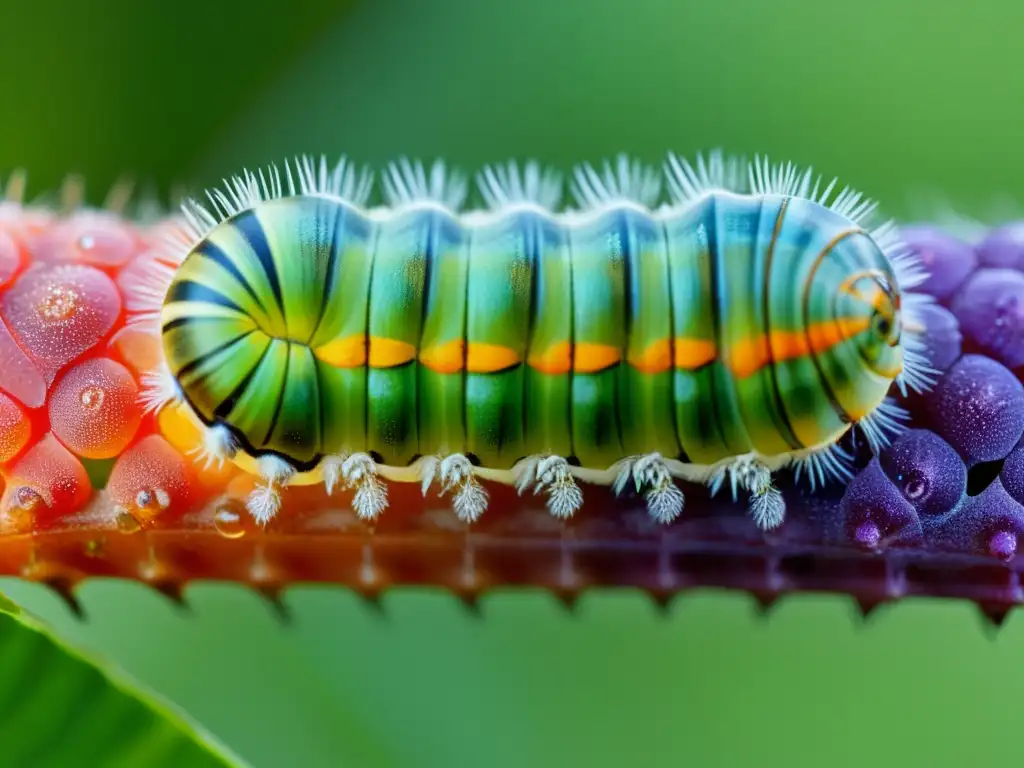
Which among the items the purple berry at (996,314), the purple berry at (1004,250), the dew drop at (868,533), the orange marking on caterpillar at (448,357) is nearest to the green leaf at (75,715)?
the orange marking on caterpillar at (448,357)

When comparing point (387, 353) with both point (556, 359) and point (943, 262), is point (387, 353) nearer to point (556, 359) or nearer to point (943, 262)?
point (556, 359)

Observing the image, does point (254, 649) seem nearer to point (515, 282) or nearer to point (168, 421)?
point (168, 421)

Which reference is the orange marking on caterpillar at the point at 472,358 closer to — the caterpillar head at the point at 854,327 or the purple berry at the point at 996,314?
the caterpillar head at the point at 854,327

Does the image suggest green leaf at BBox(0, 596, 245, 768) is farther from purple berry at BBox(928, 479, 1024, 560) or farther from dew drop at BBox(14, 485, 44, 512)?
purple berry at BBox(928, 479, 1024, 560)

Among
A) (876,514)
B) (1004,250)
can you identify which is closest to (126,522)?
(876,514)

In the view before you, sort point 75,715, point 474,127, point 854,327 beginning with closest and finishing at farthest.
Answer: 1. point 75,715
2. point 854,327
3. point 474,127

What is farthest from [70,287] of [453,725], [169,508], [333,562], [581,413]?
[453,725]

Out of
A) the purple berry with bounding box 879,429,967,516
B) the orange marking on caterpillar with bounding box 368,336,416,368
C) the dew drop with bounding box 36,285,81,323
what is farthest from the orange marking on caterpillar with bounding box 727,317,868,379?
the dew drop with bounding box 36,285,81,323
